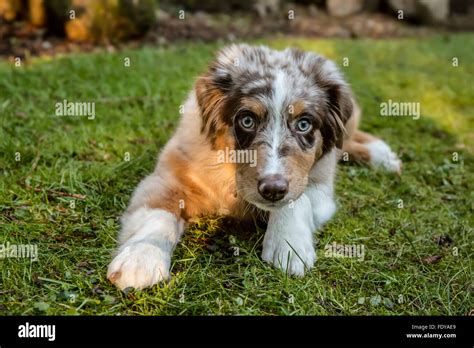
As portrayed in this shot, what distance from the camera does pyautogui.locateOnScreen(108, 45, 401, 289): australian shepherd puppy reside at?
11.0ft

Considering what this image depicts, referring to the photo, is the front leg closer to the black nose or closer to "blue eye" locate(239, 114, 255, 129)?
the black nose

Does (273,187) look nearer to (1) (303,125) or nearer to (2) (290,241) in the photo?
(2) (290,241)

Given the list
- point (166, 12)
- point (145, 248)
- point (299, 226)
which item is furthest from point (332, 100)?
point (166, 12)

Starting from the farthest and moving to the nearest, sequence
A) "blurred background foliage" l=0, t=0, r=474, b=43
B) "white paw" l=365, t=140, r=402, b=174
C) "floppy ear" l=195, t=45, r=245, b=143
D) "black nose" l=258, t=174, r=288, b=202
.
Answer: "blurred background foliage" l=0, t=0, r=474, b=43
"white paw" l=365, t=140, r=402, b=174
"floppy ear" l=195, t=45, r=245, b=143
"black nose" l=258, t=174, r=288, b=202

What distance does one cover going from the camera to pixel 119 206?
405 cm

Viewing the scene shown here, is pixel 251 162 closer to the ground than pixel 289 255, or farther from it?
farther from it

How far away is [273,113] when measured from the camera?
350cm

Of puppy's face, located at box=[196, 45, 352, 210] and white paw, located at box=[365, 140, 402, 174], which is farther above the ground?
puppy's face, located at box=[196, 45, 352, 210]

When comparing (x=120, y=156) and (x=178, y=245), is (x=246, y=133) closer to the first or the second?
(x=178, y=245)

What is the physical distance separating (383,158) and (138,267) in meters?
2.60

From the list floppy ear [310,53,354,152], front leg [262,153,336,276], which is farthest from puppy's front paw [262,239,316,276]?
floppy ear [310,53,354,152]

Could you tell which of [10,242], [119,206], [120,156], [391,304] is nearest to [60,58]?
[120,156]

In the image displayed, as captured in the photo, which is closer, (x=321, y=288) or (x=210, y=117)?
(x=321, y=288)
